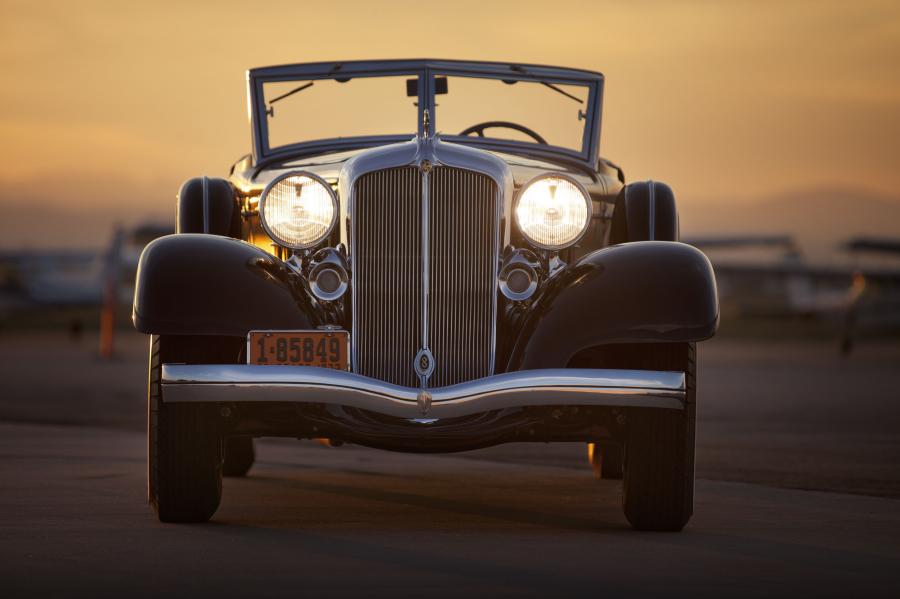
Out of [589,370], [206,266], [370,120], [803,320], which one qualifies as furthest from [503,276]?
[803,320]

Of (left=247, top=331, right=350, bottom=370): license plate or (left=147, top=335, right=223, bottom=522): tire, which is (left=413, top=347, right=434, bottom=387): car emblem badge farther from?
(left=147, top=335, right=223, bottom=522): tire

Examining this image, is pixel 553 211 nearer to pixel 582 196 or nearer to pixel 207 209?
pixel 582 196

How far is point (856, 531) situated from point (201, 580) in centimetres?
316

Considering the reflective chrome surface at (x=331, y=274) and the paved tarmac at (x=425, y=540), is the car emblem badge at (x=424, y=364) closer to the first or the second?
the reflective chrome surface at (x=331, y=274)

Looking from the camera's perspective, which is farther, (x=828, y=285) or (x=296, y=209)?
(x=828, y=285)

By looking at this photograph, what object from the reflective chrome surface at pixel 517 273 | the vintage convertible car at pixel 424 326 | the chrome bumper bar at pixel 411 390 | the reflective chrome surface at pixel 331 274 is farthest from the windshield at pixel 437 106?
the chrome bumper bar at pixel 411 390

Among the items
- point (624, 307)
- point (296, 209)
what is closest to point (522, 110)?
point (296, 209)

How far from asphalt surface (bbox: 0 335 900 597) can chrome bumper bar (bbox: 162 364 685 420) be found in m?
0.59

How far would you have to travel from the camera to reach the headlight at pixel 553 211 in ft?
22.0

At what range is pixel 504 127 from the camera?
845 centimetres

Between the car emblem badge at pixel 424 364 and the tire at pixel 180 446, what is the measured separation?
925mm

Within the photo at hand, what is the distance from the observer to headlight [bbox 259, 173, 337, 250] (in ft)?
21.8

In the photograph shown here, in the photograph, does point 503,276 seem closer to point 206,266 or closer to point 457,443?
point 457,443

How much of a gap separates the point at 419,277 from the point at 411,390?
63 cm
